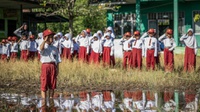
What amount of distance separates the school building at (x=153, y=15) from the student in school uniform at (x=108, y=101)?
16957mm

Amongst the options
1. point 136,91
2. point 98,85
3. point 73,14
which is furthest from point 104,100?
point 73,14

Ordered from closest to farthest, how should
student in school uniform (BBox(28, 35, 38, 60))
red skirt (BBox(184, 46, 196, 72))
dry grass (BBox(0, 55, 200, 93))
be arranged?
dry grass (BBox(0, 55, 200, 93)), red skirt (BBox(184, 46, 196, 72)), student in school uniform (BBox(28, 35, 38, 60))

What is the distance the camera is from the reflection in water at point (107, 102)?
782 cm

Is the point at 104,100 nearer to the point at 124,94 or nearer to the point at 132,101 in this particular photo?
the point at 132,101

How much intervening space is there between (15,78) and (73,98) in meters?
4.82

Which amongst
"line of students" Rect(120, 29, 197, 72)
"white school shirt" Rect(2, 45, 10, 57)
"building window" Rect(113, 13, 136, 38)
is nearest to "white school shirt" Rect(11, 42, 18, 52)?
"white school shirt" Rect(2, 45, 10, 57)

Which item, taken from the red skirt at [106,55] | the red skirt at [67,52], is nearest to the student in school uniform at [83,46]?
the red skirt at [67,52]

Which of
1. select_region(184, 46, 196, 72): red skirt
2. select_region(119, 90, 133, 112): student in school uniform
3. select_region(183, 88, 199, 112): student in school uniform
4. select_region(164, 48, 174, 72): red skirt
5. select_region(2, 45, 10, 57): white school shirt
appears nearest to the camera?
select_region(183, 88, 199, 112): student in school uniform

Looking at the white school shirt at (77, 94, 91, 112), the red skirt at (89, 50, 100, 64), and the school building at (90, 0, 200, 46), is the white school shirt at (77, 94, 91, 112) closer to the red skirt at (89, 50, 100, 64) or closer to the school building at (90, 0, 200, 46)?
the red skirt at (89, 50, 100, 64)

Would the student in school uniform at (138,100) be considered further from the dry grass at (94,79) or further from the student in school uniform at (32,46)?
the student in school uniform at (32,46)

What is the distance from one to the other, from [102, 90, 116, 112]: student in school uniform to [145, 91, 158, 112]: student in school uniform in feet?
2.29

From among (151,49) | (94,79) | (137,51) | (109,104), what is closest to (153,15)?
(137,51)

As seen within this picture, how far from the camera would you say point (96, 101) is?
9195mm

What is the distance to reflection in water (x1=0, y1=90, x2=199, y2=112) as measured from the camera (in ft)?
25.7
